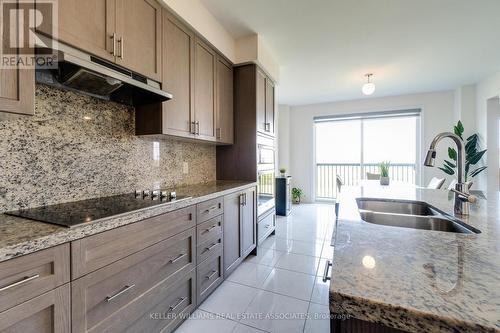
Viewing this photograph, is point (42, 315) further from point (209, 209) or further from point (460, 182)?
point (460, 182)

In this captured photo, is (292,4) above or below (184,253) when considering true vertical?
above

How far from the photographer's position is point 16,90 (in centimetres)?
95

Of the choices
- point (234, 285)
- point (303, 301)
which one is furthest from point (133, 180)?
point (303, 301)

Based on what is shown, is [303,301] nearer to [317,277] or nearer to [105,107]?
[317,277]

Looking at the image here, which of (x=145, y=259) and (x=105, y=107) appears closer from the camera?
(x=145, y=259)

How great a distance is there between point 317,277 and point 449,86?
15.7 ft

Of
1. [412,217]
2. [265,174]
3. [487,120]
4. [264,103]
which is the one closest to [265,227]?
[265,174]

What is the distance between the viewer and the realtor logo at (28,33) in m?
0.92

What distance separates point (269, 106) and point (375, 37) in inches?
59.1

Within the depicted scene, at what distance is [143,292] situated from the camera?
125 centimetres

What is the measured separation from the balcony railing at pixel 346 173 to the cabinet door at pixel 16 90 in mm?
5558

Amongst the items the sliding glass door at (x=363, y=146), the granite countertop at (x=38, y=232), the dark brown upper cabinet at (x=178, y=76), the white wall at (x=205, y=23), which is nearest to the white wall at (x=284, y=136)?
the sliding glass door at (x=363, y=146)

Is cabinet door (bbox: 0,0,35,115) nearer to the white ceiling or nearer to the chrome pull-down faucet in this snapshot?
the white ceiling

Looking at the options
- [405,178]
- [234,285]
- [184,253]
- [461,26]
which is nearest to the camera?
[184,253]
